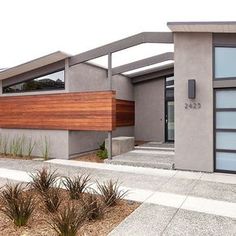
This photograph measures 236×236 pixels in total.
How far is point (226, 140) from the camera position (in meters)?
8.77

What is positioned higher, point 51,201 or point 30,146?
point 30,146

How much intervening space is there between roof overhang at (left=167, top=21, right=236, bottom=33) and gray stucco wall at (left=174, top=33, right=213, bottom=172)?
1.26ft

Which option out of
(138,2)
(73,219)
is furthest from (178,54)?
(73,219)

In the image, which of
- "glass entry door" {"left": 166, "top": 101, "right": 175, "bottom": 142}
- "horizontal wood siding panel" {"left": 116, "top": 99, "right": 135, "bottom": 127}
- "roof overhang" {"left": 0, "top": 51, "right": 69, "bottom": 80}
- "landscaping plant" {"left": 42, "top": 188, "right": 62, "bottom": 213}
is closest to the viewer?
"landscaping plant" {"left": 42, "top": 188, "right": 62, "bottom": 213}

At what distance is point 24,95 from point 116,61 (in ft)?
14.5

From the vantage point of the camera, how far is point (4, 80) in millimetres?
13461

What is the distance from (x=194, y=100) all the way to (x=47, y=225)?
6024 millimetres

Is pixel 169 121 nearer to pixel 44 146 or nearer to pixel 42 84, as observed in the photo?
pixel 44 146

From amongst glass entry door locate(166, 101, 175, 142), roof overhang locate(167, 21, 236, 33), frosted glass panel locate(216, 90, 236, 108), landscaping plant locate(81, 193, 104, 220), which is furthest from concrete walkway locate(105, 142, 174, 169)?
landscaping plant locate(81, 193, 104, 220)

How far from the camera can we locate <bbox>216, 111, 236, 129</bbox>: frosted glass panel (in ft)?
28.5

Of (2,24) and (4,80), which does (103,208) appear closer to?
(4,80)

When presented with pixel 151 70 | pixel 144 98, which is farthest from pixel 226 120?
pixel 144 98

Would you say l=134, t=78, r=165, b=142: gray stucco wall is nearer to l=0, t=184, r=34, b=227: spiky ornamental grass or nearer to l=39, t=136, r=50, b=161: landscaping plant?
l=39, t=136, r=50, b=161: landscaping plant

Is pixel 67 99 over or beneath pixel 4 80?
beneath
